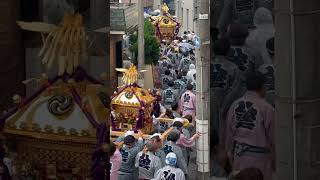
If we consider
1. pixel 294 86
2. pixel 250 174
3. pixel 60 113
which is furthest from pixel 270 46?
pixel 60 113

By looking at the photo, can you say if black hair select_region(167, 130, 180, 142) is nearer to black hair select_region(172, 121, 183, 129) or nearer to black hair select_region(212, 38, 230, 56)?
black hair select_region(172, 121, 183, 129)

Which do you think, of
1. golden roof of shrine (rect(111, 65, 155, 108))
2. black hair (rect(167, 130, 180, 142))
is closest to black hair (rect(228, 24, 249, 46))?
black hair (rect(167, 130, 180, 142))

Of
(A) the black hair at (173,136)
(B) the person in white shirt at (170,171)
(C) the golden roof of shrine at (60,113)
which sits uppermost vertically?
(C) the golden roof of shrine at (60,113)

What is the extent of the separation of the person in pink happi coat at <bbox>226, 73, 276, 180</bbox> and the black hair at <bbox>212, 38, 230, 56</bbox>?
247mm

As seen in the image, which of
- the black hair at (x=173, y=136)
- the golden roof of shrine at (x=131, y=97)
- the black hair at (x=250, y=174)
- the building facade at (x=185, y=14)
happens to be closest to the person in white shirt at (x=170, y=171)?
the black hair at (x=173, y=136)

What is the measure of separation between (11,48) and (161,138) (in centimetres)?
479

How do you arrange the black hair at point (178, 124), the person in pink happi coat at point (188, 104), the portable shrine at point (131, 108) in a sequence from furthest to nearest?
the person in pink happi coat at point (188, 104), the portable shrine at point (131, 108), the black hair at point (178, 124)

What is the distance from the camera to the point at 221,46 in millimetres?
4320

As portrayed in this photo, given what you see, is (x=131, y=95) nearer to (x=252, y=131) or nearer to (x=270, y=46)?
(x=252, y=131)

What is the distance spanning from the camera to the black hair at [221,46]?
4.28 m

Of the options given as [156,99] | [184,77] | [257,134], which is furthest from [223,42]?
[184,77]

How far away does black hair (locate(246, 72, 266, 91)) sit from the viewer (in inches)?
165

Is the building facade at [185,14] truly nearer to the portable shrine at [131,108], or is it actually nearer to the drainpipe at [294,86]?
the portable shrine at [131,108]

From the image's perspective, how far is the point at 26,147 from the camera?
4449 millimetres
